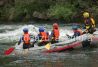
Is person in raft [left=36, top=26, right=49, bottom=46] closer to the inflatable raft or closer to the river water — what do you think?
the inflatable raft

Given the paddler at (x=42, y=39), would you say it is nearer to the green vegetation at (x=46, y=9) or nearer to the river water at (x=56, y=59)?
the river water at (x=56, y=59)

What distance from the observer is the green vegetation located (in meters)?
33.6

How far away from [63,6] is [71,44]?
16.8m

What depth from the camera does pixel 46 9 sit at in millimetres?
36656

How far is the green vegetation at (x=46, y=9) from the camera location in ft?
110

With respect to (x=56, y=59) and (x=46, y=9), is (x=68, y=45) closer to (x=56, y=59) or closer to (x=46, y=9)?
(x=56, y=59)

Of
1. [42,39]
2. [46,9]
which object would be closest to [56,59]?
[42,39]

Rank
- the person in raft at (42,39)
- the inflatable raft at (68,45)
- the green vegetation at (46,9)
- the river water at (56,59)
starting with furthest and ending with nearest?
1. the green vegetation at (46,9)
2. the person in raft at (42,39)
3. the inflatable raft at (68,45)
4. the river water at (56,59)

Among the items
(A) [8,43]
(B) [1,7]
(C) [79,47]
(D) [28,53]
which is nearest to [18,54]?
(D) [28,53]

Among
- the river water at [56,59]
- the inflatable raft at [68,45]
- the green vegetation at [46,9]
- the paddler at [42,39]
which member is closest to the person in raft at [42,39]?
the paddler at [42,39]

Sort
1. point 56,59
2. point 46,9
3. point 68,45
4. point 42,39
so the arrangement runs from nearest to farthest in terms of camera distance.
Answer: point 56,59, point 68,45, point 42,39, point 46,9

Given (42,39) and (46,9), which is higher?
(46,9)

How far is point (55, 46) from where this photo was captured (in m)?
18.8

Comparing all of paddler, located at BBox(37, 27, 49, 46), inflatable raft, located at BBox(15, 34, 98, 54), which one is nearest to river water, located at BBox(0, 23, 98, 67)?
inflatable raft, located at BBox(15, 34, 98, 54)
